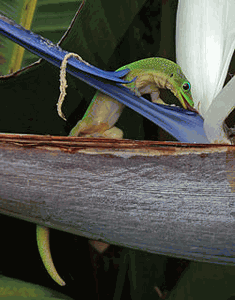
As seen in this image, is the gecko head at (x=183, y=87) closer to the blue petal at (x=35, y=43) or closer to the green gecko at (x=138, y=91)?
the green gecko at (x=138, y=91)

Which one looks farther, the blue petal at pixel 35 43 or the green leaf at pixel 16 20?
the green leaf at pixel 16 20

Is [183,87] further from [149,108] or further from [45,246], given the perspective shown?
[45,246]

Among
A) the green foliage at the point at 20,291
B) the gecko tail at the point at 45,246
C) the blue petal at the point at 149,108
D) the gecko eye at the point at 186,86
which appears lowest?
the green foliage at the point at 20,291

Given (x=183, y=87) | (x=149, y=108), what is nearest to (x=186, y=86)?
(x=183, y=87)

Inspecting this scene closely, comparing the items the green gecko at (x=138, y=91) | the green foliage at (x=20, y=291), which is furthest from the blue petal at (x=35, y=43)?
the green foliage at (x=20, y=291)

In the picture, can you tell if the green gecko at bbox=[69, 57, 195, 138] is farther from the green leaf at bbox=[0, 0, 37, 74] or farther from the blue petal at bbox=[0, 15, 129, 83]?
the green leaf at bbox=[0, 0, 37, 74]

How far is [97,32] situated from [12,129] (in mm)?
216

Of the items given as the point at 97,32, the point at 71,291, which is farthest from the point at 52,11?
the point at 71,291

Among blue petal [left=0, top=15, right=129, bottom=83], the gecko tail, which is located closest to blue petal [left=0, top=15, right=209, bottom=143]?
blue petal [left=0, top=15, right=129, bottom=83]

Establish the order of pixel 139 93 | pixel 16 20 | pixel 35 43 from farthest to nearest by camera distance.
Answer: pixel 16 20, pixel 139 93, pixel 35 43

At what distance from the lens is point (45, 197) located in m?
0.28

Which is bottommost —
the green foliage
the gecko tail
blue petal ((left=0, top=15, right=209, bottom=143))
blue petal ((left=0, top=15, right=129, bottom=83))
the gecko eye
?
the green foliage

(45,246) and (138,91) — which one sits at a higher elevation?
(138,91)

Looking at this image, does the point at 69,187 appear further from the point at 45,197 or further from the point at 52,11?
the point at 52,11
